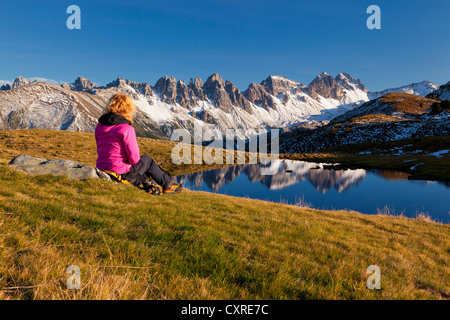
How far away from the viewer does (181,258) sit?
3.85 metres

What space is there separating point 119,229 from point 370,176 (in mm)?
62351

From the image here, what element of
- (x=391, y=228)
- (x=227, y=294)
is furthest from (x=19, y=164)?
(x=391, y=228)

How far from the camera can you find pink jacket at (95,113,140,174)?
22.6ft

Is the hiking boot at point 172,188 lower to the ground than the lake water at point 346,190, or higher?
higher

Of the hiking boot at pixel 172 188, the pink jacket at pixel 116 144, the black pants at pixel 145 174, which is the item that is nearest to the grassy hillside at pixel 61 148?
the hiking boot at pixel 172 188

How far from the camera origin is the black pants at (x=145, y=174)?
759 cm

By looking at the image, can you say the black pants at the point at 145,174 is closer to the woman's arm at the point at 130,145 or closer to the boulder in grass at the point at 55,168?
the woman's arm at the point at 130,145

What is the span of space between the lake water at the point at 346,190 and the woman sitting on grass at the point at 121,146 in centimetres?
2286

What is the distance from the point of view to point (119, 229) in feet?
16.0

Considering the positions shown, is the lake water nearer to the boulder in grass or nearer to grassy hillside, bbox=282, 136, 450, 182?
grassy hillside, bbox=282, 136, 450, 182

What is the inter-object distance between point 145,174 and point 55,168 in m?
5.68

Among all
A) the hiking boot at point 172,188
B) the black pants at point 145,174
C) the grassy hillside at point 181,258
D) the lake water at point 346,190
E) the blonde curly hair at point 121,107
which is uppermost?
the blonde curly hair at point 121,107

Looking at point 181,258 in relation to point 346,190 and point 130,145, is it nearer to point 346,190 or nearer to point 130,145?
point 130,145

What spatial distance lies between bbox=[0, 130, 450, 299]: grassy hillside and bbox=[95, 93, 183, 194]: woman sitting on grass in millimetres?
1199
